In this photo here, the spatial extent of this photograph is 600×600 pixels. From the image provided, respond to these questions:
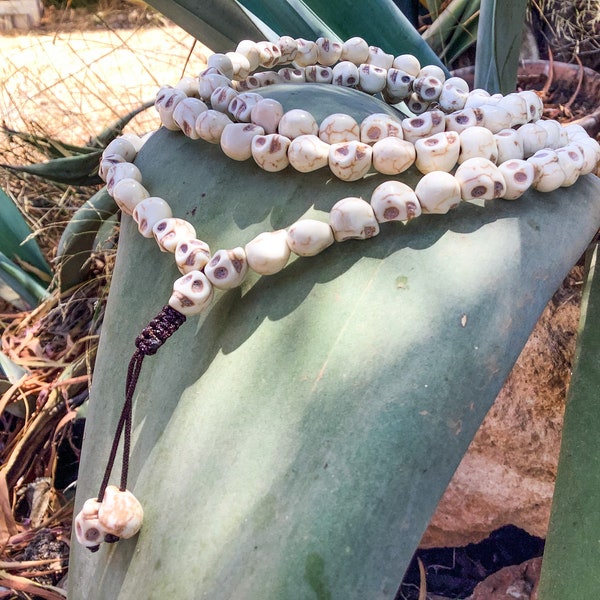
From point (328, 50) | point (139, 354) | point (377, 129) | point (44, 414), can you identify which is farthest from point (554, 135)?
point (44, 414)

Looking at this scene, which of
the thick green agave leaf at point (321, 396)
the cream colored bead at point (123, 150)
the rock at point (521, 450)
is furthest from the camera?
the rock at point (521, 450)

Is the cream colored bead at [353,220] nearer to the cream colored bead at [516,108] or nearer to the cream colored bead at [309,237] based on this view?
the cream colored bead at [309,237]

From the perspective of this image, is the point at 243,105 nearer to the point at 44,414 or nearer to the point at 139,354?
the point at 139,354

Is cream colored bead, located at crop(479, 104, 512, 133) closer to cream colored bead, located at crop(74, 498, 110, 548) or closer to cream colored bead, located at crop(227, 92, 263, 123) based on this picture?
cream colored bead, located at crop(227, 92, 263, 123)

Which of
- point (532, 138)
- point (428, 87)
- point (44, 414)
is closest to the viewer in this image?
point (532, 138)

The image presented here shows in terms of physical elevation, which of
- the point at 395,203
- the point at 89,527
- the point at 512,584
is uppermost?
the point at 395,203

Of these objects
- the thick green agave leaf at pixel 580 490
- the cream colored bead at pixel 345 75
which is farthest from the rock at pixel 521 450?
the cream colored bead at pixel 345 75

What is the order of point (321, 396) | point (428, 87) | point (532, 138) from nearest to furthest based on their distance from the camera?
point (321, 396), point (532, 138), point (428, 87)

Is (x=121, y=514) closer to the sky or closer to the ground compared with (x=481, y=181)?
closer to the ground
